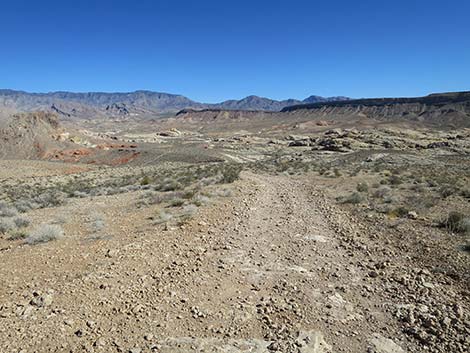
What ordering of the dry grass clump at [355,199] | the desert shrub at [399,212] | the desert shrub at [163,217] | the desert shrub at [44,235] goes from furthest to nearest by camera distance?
the dry grass clump at [355,199], the desert shrub at [399,212], the desert shrub at [163,217], the desert shrub at [44,235]

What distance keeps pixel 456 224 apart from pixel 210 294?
318 inches

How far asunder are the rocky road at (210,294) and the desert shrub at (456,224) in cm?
261

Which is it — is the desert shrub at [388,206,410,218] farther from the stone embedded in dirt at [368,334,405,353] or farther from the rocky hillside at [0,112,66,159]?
the rocky hillside at [0,112,66,159]

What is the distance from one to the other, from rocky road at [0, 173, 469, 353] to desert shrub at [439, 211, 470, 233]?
261cm

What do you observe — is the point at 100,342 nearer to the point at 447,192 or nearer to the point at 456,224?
the point at 456,224

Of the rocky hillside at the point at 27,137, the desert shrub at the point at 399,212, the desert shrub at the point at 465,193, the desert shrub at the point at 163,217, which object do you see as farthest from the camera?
the rocky hillside at the point at 27,137

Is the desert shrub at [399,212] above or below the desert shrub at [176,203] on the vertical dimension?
above

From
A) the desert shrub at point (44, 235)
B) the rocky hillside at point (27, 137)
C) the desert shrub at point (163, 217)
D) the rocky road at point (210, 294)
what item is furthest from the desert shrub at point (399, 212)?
the rocky hillside at point (27, 137)

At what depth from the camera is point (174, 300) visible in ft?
21.6

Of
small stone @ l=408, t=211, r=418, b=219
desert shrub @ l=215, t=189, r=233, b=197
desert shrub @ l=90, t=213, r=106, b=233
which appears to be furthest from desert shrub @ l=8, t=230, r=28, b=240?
small stone @ l=408, t=211, r=418, b=219

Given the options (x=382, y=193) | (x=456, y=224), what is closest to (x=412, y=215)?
(x=456, y=224)

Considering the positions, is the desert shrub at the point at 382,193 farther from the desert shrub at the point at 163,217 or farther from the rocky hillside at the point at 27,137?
the rocky hillside at the point at 27,137

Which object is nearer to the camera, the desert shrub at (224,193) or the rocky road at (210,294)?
the rocky road at (210,294)

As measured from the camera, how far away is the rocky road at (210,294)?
17.9 feet
